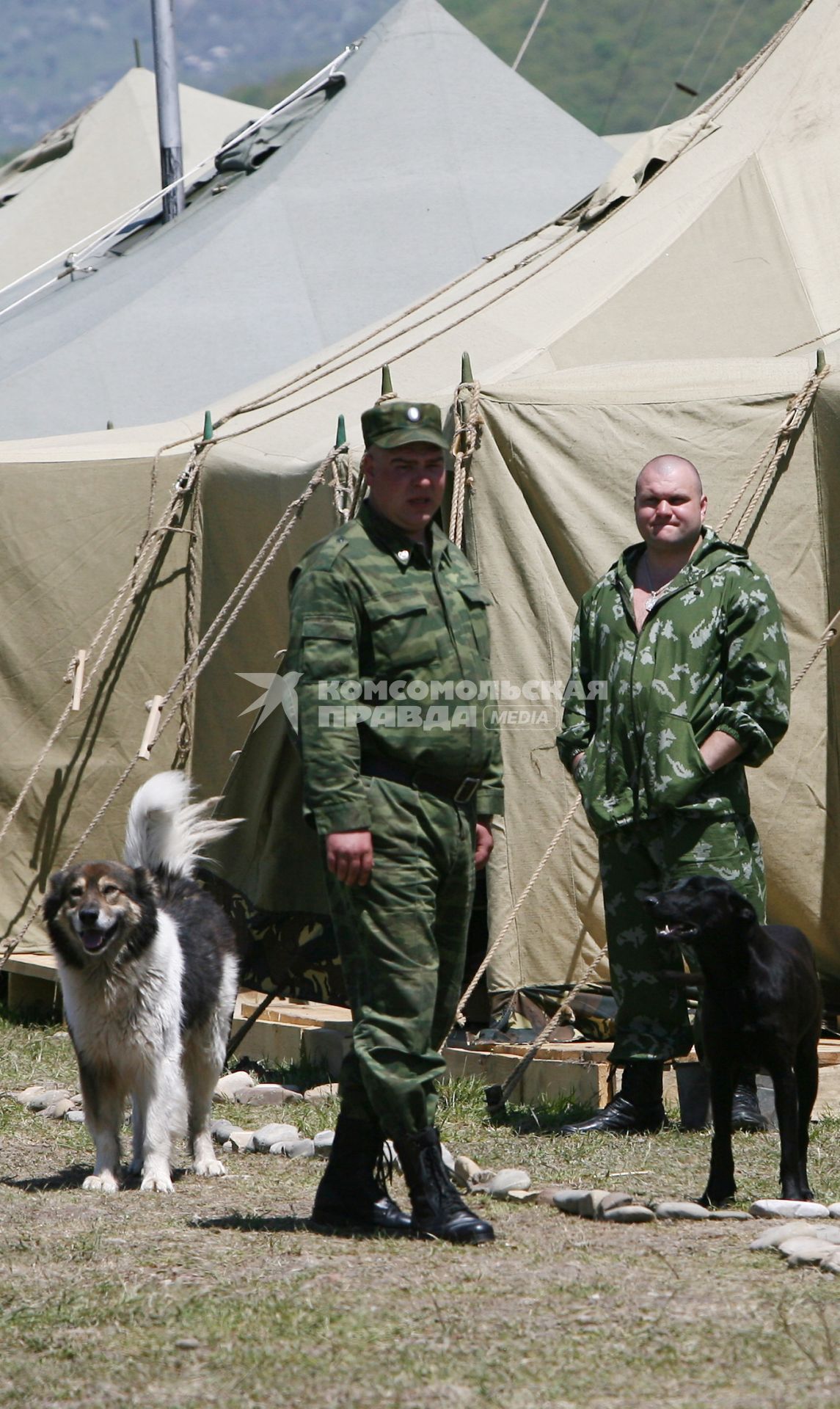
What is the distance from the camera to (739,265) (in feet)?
22.6

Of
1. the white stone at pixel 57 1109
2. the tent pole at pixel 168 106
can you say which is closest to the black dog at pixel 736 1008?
the white stone at pixel 57 1109

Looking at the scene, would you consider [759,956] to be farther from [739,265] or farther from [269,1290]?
[739,265]

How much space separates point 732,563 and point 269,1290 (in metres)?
2.37

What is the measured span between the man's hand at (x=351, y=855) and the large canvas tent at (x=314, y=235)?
29.8ft

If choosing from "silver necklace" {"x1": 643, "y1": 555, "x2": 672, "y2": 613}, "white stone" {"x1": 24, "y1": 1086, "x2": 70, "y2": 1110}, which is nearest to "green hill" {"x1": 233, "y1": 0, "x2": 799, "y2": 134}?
"white stone" {"x1": 24, "y1": 1086, "x2": 70, "y2": 1110}

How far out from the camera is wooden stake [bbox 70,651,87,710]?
24.2ft

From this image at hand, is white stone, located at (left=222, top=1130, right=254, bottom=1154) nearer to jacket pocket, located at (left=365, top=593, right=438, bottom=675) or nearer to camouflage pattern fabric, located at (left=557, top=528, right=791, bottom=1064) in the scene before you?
camouflage pattern fabric, located at (left=557, top=528, right=791, bottom=1064)

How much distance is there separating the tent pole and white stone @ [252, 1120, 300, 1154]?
1021 cm

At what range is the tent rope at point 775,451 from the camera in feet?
18.3

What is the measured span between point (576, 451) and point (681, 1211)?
284cm

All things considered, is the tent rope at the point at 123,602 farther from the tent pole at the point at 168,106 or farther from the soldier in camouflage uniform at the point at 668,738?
the tent pole at the point at 168,106

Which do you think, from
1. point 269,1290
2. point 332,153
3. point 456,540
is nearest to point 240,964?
point 456,540

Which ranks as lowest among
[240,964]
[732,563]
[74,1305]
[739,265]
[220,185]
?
[74,1305]

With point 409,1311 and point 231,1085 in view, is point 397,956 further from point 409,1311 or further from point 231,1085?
point 231,1085
